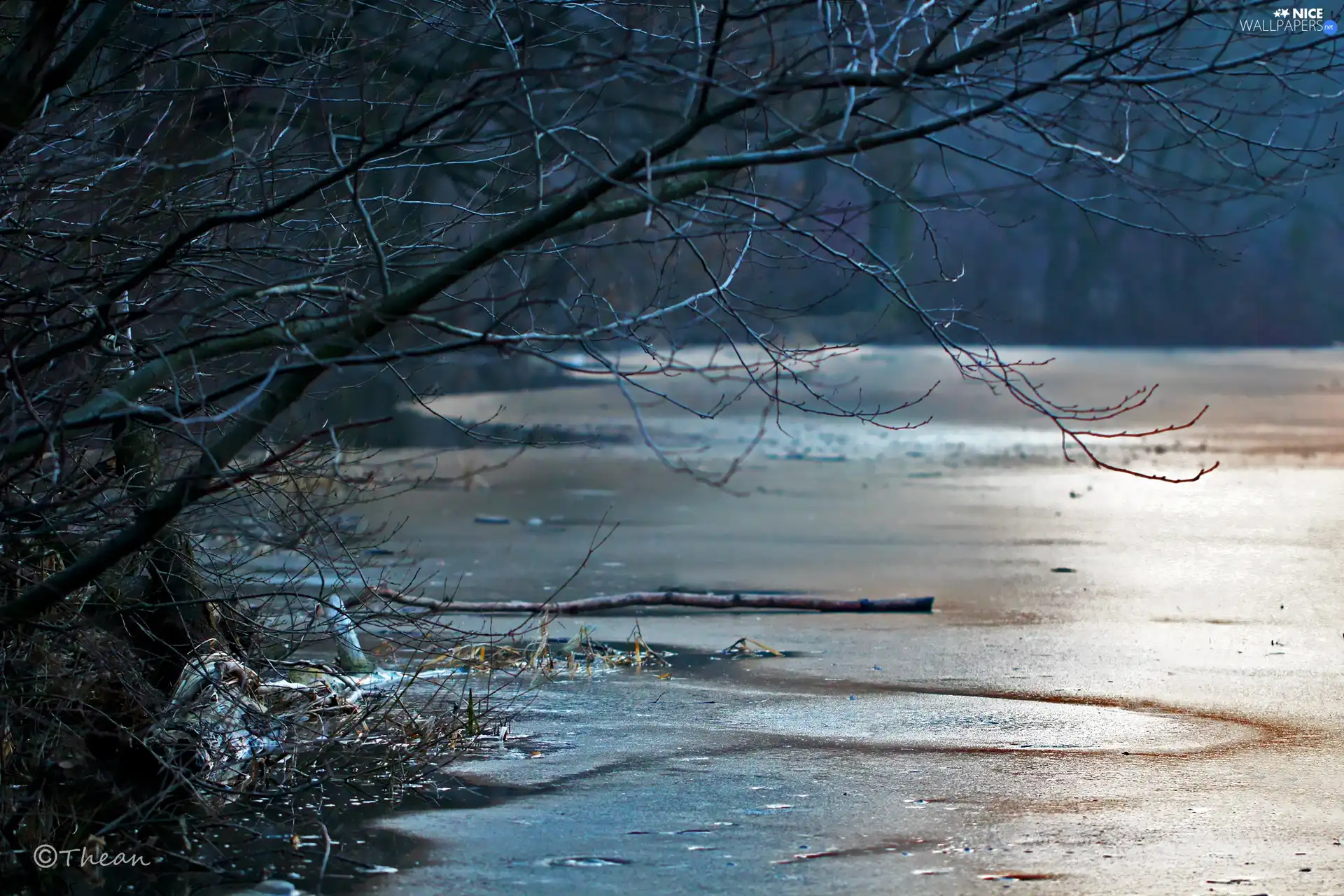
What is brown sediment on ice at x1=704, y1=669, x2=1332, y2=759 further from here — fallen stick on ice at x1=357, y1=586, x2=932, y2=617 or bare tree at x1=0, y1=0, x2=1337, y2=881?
fallen stick on ice at x1=357, y1=586, x2=932, y2=617

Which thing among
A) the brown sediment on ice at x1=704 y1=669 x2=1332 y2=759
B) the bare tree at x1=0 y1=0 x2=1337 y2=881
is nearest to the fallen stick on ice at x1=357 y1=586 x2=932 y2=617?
the brown sediment on ice at x1=704 y1=669 x2=1332 y2=759

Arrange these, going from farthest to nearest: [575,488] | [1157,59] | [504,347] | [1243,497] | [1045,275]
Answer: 1. [1045,275]
2. [575,488]
3. [1243,497]
4. [1157,59]
5. [504,347]

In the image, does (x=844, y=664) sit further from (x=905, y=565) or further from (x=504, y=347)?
(x=504, y=347)

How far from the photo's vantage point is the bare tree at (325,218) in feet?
15.4

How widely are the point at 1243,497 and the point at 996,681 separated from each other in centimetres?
787

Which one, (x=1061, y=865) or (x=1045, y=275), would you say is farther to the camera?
(x=1045, y=275)

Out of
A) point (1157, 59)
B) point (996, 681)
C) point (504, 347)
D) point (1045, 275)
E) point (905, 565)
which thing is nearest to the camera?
point (504, 347)

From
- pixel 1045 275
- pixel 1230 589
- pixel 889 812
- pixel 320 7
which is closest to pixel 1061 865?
pixel 889 812

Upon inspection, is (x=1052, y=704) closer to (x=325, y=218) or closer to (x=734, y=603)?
(x=734, y=603)

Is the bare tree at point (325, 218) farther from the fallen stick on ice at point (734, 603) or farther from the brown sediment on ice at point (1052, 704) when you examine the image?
the fallen stick on ice at point (734, 603)

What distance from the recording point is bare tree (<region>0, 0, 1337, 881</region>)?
4684mm

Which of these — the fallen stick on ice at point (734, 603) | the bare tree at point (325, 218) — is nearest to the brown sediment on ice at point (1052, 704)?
the bare tree at point (325, 218)


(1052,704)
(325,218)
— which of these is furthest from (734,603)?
(325,218)

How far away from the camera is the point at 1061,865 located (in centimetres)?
496
